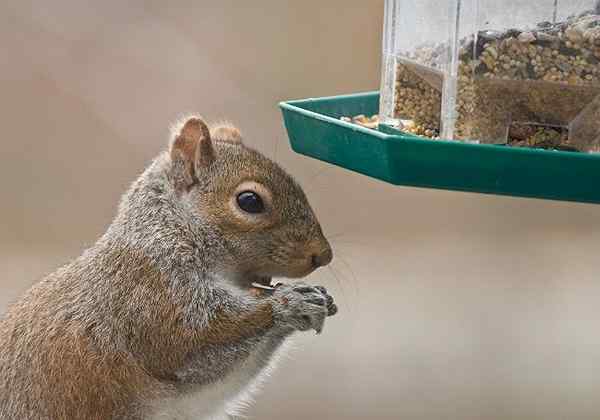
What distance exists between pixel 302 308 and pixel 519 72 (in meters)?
0.68

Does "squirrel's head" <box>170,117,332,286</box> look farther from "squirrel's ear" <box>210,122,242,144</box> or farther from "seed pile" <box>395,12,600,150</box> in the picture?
"seed pile" <box>395,12,600,150</box>

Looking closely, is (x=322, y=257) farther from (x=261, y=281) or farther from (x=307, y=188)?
(x=307, y=188)

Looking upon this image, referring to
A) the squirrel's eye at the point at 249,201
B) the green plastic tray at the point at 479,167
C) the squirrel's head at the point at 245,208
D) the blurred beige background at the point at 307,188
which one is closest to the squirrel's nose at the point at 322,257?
the squirrel's head at the point at 245,208

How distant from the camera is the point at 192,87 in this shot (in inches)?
254

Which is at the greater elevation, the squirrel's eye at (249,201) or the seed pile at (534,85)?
the seed pile at (534,85)

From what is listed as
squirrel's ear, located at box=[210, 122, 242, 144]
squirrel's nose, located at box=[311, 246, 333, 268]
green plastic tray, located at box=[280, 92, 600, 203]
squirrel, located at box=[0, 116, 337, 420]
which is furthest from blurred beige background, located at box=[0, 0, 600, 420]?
green plastic tray, located at box=[280, 92, 600, 203]

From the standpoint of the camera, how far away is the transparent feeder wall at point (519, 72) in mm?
2678

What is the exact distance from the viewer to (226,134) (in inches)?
132

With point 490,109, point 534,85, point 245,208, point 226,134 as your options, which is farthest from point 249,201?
point 534,85

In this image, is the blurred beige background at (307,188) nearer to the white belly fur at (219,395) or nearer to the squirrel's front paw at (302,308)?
the white belly fur at (219,395)

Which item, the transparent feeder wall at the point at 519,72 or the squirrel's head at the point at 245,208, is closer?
the transparent feeder wall at the point at 519,72

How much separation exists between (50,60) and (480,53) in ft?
13.8

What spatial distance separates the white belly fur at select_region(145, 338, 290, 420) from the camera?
3021mm

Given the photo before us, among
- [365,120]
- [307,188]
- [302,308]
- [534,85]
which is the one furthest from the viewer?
[307,188]
